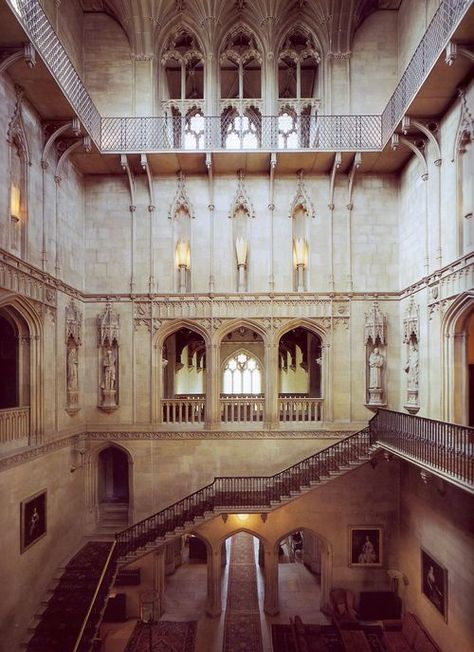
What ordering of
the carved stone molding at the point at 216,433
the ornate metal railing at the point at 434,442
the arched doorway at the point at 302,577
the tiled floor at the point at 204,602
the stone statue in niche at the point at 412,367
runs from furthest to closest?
1. the carved stone molding at the point at 216,433
2. the arched doorway at the point at 302,577
3. the stone statue in niche at the point at 412,367
4. the tiled floor at the point at 204,602
5. the ornate metal railing at the point at 434,442

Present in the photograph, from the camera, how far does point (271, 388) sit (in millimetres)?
17516

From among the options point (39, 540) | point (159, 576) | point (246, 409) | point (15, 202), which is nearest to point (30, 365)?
point (15, 202)

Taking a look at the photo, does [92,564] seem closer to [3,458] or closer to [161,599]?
[161,599]

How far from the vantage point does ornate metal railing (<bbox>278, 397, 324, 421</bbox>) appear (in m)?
17.6

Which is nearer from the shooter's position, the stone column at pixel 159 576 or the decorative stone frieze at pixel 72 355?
the decorative stone frieze at pixel 72 355

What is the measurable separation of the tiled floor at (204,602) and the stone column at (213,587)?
23 centimetres

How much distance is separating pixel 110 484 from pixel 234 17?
18.2 metres

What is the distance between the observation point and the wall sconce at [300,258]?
17875 mm

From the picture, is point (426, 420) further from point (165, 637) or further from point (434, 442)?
point (165, 637)

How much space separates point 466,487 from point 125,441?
11498mm

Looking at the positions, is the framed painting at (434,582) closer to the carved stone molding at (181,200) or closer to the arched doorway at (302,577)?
the arched doorway at (302,577)

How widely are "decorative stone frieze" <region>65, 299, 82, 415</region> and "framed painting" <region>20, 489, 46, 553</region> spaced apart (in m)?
3.19

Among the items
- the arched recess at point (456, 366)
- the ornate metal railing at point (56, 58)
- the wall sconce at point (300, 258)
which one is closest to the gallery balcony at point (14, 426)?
the ornate metal railing at point (56, 58)

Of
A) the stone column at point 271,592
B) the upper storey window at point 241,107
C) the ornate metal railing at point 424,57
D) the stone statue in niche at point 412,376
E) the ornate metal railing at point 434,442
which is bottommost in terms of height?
the stone column at point 271,592
